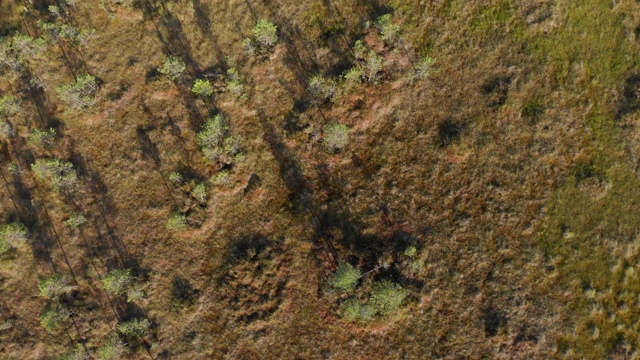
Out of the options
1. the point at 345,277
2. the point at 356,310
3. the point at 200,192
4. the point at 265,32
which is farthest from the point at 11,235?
the point at 356,310

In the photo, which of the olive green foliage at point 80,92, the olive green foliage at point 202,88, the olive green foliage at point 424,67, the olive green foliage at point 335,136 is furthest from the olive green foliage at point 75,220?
the olive green foliage at point 424,67

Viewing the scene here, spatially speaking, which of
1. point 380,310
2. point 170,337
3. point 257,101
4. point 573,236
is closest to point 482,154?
point 573,236

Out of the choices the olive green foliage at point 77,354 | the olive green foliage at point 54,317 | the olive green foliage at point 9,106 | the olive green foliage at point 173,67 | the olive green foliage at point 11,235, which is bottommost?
the olive green foliage at point 77,354

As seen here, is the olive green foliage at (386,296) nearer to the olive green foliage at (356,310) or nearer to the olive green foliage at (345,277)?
the olive green foliage at (356,310)

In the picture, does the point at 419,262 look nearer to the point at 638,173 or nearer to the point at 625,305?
the point at 625,305

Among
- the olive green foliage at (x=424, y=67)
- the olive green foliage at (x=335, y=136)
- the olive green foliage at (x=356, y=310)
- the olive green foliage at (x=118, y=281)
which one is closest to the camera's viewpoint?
the olive green foliage at (x=356, y=310)

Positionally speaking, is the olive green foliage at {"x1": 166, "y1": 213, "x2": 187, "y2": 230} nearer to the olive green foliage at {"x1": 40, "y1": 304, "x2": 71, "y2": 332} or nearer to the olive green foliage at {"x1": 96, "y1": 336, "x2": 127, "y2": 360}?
the olive green foliage at {"x1": 96, "y1": 336, "x2": 127, "y2": 360}

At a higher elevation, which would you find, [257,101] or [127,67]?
[127,67]
